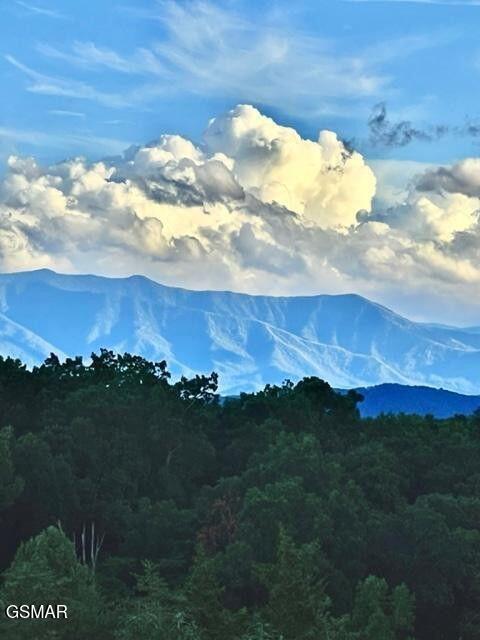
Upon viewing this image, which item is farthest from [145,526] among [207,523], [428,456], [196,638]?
[196,638]

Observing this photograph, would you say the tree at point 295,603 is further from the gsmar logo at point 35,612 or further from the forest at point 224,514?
the gsmar logo at point 35,612

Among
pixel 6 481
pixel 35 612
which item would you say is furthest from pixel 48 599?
pixel 6 481

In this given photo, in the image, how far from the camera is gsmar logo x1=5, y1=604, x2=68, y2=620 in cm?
3906

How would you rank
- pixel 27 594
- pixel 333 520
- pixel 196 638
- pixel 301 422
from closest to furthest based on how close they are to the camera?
pixel 196 638, pixel 27 594, pixel 333 520, pixel 301 422

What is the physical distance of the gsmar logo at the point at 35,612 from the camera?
39062 mm

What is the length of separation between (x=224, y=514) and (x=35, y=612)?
87.3 feet

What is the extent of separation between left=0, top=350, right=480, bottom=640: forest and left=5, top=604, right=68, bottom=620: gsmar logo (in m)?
0.28

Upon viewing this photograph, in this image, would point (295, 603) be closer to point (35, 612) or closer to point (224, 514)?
point (35, 612)

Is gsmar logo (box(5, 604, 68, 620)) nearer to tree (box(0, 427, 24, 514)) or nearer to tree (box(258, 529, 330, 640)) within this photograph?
tree (box(258, 529, 330, 640))

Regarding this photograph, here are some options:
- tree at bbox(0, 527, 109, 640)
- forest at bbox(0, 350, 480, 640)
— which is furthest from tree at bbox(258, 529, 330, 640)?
tree at bbox(0, 527, 109, 640)

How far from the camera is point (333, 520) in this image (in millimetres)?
59844

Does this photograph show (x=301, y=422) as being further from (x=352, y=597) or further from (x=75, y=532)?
(x=352, y=597)

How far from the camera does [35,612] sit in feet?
129

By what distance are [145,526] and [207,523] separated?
3.83 metres
